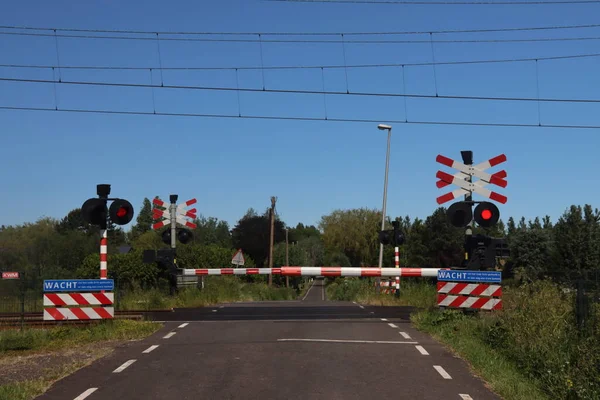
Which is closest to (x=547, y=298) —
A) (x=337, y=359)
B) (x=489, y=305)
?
(x=489, y=305)

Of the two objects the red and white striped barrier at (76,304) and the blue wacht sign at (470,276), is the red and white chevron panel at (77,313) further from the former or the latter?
the blue wacht sign at (470,276)

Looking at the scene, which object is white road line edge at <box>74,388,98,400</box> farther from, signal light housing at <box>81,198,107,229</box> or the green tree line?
the green tree line

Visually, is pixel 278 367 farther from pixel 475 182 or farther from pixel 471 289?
pixel 475 182

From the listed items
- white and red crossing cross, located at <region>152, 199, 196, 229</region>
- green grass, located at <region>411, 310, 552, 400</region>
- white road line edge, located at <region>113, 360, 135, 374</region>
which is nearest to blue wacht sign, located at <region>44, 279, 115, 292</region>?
white road line edge, located at <region>113, 360, 135, 374</region>

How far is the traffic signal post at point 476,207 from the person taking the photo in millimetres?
16312

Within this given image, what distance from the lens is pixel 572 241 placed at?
191 feet

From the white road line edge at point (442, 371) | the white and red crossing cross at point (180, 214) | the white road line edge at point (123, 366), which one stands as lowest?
the white road line edge at point (442, 371)

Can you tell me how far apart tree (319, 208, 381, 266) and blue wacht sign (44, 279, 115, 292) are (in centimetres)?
7870

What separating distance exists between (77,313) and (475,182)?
9624mm

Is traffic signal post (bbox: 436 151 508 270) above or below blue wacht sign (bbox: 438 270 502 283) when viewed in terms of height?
above

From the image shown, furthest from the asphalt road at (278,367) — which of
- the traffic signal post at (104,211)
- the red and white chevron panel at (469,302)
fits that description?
the traffic signal post at (104,211)

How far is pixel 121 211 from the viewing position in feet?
50.6

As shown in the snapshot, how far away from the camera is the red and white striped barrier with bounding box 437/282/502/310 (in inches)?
615

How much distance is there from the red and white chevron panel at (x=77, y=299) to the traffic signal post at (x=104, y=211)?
545 millimetres
